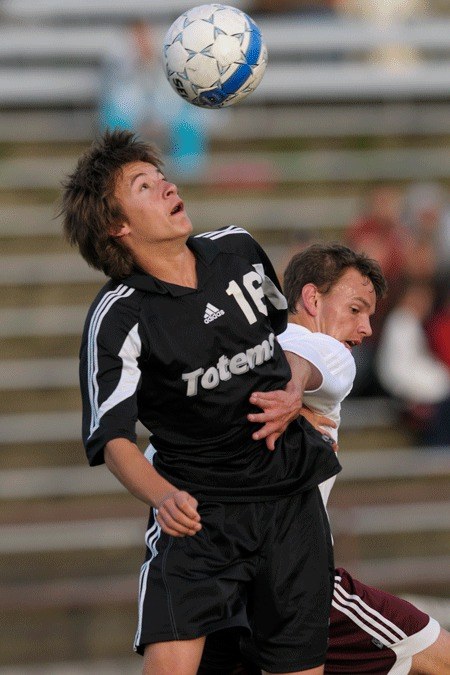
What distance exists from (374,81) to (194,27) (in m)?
5.40

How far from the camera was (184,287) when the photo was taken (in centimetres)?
366

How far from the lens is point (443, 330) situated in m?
8.01

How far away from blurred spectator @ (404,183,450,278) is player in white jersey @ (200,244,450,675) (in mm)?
3988

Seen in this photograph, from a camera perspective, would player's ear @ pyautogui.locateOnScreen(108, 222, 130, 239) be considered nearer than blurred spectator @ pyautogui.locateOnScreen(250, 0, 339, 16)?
Yes

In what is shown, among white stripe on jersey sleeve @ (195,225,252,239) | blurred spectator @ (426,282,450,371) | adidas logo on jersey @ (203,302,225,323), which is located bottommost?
blurred spectator @ (426,282,450,371)

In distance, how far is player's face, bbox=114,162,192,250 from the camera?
3.65 m

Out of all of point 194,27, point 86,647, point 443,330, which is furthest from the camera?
point 443,330

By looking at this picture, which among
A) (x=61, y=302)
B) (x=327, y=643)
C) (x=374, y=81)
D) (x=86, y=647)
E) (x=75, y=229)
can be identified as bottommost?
(x=86, y=647)

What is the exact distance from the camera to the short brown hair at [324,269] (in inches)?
161

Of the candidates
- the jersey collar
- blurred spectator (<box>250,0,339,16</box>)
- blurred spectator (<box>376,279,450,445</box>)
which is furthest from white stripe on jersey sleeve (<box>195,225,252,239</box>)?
blurred spectator (<box>250,0,339,16</box>)

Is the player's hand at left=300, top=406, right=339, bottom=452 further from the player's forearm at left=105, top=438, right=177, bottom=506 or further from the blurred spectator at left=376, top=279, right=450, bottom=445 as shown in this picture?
the blurred spectator at left=376, top=279, right=450, bottom=445

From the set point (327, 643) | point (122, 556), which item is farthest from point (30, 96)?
point (327, 643)

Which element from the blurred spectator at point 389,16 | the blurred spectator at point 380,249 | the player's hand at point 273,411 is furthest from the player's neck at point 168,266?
the blurred spectator at point 389,16

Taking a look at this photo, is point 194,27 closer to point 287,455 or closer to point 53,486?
point 287,455
